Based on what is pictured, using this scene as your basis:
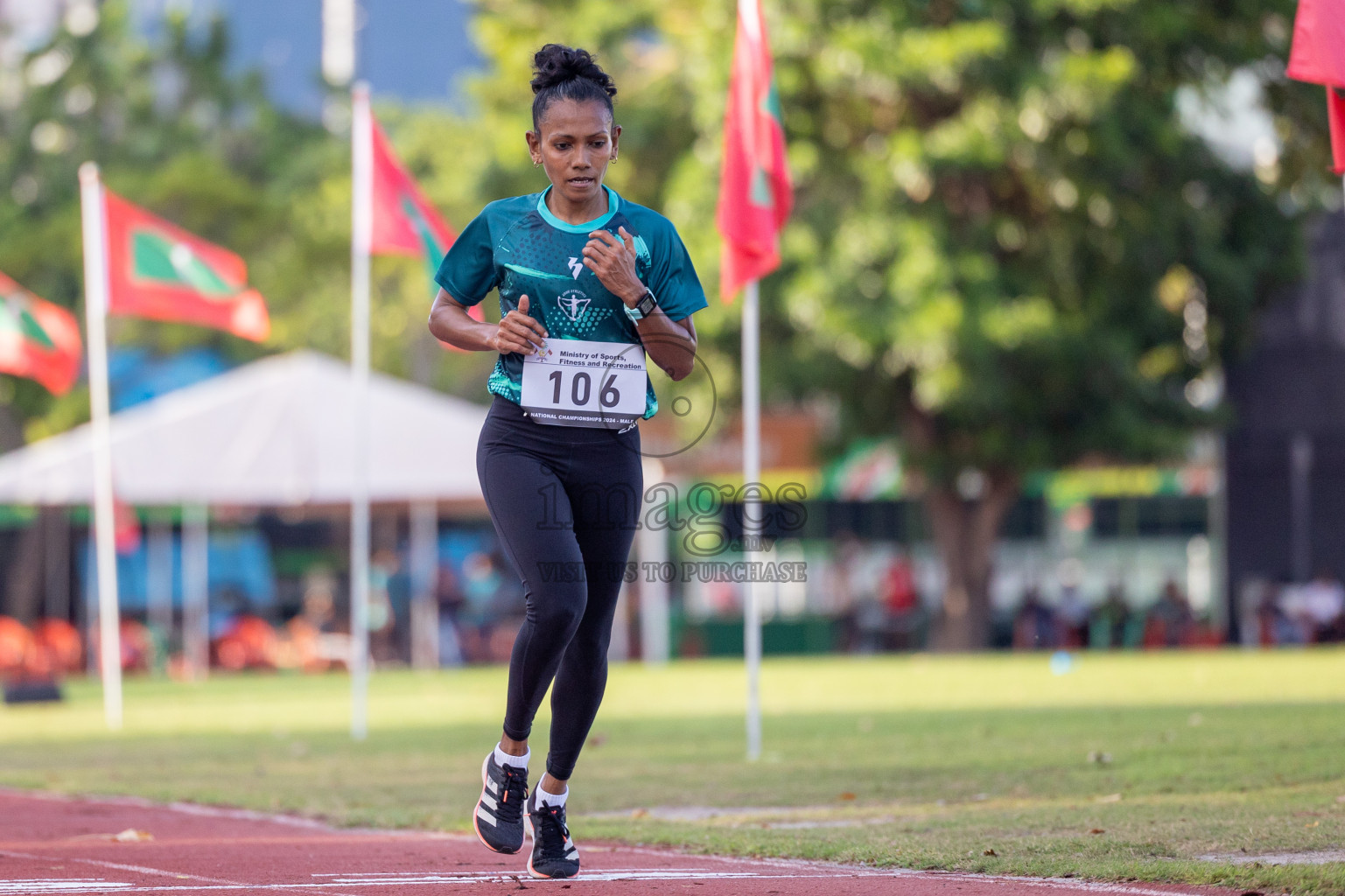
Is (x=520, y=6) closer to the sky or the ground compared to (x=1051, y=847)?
closer to the sky

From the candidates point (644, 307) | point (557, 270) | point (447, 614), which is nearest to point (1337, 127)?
point (644, 307)

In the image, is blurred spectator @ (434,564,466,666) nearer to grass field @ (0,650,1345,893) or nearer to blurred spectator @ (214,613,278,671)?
blurred spectator @ (214,613,278,671)

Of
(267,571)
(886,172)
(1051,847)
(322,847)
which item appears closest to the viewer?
(1051,847)

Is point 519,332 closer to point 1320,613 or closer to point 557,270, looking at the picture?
point 557,270

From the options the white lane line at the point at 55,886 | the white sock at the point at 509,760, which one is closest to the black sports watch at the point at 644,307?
the white sock at the point at 509,760

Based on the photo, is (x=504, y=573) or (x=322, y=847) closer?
(x=322, y=847)

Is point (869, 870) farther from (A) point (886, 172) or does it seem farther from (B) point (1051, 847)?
(A) point (886, 172)

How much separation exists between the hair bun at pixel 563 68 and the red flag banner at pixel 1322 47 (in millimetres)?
3310

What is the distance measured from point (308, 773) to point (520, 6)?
850 inches

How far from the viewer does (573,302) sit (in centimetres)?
554

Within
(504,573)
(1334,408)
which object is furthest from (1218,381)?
(504,573)

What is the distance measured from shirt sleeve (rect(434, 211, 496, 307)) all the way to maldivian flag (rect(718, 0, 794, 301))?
6.01 m

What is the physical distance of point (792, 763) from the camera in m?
10.1

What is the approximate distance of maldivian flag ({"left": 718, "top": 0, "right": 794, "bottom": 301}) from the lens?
459 inches
